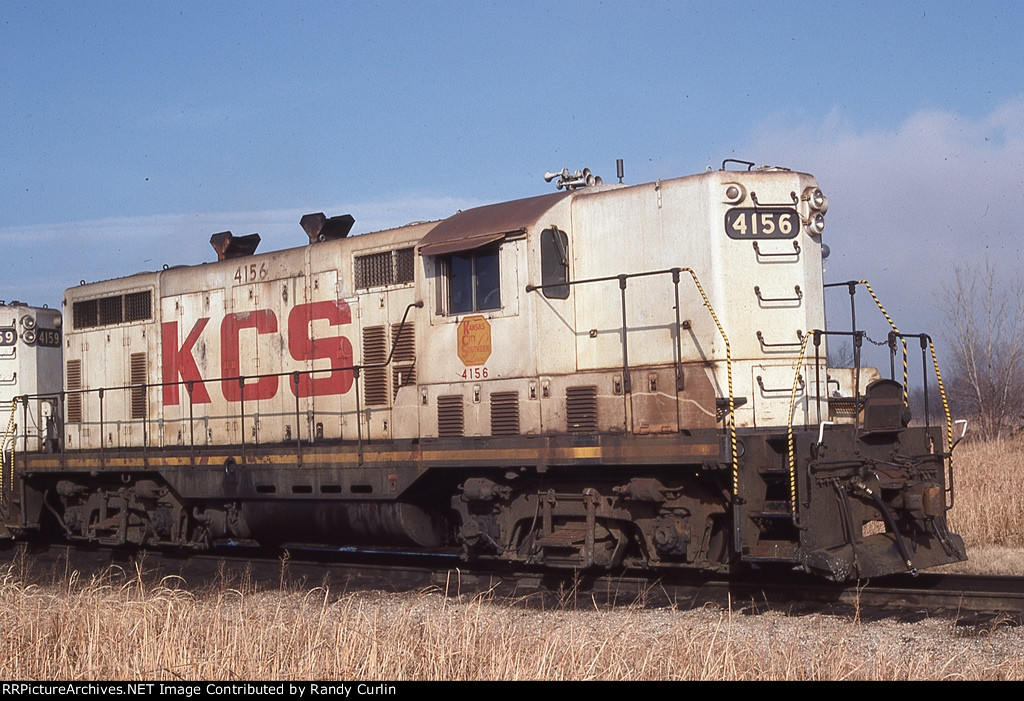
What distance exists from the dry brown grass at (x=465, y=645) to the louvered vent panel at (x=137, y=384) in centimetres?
607

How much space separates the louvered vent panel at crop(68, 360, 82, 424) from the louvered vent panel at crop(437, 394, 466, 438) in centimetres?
684

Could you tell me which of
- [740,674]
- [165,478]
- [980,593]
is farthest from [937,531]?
[165,478]

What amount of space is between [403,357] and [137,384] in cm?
489

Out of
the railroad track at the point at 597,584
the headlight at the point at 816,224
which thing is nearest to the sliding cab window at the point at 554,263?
the headlight at the point at 816,224

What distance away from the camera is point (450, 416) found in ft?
38.0

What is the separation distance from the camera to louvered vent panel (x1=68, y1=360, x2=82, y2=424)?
52.6 feet

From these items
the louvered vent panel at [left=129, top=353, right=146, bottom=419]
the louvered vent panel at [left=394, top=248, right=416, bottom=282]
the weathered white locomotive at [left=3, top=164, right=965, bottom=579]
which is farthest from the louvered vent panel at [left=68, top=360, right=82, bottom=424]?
the louvered vent panel at [left=394, top=248, right=416, bottom=282]

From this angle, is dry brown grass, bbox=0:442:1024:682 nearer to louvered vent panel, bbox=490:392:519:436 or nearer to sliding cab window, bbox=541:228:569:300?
louvered vent panel, bbox=490:392:519:436

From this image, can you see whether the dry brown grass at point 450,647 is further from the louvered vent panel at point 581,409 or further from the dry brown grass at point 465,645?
the louvered vent panel at point 581,409

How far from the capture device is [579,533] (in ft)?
34.7

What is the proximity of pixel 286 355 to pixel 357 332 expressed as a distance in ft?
4.20

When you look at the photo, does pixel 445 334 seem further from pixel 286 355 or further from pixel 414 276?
pixel 286 355

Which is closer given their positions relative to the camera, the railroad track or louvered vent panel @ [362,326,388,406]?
the railroad track

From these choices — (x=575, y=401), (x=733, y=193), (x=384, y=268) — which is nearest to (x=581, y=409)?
(x=575, y=401)
